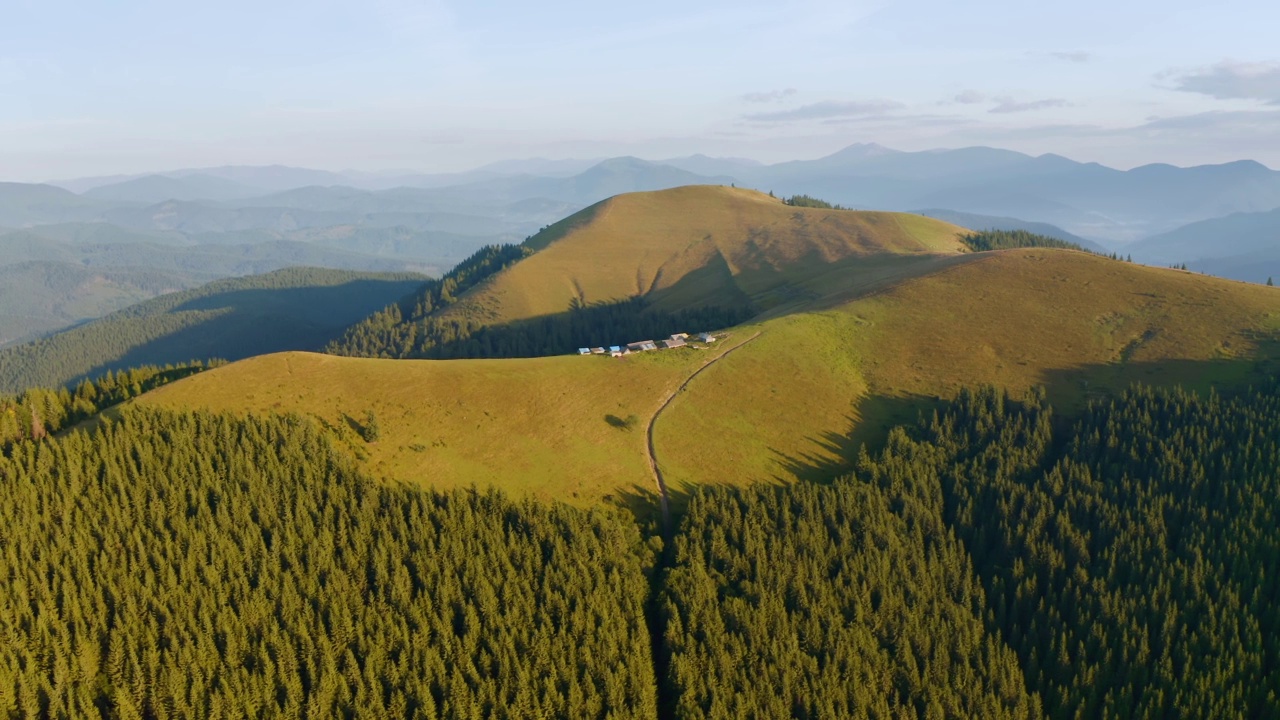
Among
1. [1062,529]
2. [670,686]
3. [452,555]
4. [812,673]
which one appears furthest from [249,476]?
[1062,529]

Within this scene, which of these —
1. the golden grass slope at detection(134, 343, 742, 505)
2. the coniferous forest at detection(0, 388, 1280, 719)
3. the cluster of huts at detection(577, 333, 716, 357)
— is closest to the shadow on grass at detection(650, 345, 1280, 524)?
the coniferous forest at detection(0, 388, 1280, 719)

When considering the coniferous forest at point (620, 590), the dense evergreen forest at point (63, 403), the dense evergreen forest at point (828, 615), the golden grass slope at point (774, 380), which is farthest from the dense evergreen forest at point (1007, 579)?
the dense evergreen forest at point (63, 403)

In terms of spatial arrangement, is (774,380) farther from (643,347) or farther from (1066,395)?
(1066,395)

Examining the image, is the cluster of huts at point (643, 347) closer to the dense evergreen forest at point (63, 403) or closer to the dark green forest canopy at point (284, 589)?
the dark green forest canopy at point (284, 589)

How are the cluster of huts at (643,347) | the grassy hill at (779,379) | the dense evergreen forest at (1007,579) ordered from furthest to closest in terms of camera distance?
the cluster of huts at (643,347) < the grassy hill at (779,379) < the dense evergreen forest at (1007,579)

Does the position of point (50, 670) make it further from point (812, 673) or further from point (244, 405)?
point (812, 673)

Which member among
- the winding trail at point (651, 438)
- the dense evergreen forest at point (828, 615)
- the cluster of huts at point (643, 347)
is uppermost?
the cluster of huts at point (643, 347)

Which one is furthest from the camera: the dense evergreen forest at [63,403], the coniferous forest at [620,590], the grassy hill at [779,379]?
the grassy hill at [779,379]
